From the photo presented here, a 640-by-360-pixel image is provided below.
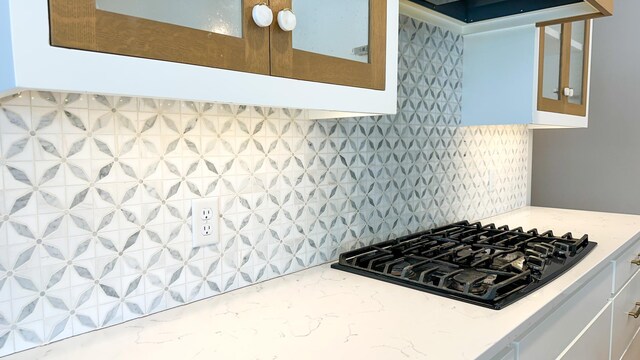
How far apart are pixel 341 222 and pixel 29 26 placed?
3.45 ft

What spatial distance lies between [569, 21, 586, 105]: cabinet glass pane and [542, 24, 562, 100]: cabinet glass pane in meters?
0.13

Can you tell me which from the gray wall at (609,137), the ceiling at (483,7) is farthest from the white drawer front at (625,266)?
the gray wall at (609,137)

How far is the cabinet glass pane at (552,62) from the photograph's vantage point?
1781 mm

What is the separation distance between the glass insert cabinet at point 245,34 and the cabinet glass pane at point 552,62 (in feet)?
3.69

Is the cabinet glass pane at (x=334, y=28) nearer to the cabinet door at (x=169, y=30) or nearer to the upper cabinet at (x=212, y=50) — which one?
the upper cabinet at (x=212, y=50)

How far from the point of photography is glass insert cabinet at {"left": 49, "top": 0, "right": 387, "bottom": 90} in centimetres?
Result: 54

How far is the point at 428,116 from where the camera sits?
179 cm

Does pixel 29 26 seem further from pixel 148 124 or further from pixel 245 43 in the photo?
pixel 148 124

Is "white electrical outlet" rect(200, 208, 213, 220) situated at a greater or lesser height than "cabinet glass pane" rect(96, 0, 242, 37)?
lesser

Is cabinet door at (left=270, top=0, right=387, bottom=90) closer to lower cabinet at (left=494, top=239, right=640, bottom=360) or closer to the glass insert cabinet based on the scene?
the glass insert cabinet

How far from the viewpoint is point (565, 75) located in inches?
73.6

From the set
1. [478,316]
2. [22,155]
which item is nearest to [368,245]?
[478,316]

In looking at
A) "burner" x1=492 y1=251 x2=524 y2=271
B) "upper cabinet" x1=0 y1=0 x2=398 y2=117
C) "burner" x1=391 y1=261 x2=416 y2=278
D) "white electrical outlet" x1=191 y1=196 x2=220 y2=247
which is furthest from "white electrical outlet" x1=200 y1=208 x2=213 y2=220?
"burner" x1=492 y1=251 x2=524 y2=271

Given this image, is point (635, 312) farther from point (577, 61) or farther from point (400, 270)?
point (400, 270)
